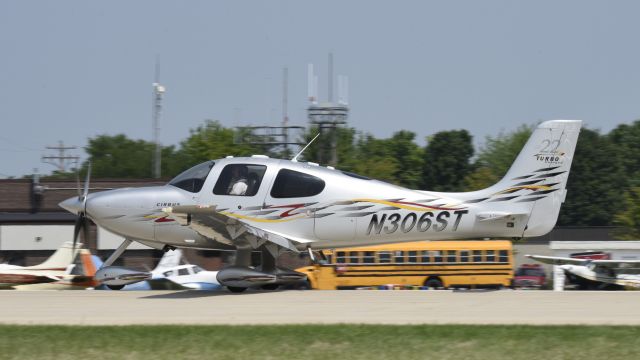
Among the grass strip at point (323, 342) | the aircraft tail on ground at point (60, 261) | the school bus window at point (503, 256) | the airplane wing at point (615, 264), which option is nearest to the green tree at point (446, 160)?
the school bus window at point (503, 256)

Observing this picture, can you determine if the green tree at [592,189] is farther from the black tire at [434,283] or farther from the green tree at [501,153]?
the black tire at [434,283]

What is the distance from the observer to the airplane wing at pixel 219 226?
13817 millimetres

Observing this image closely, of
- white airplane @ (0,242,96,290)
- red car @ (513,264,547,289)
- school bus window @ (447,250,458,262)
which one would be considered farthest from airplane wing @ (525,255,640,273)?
white airplane @ (0,242,96,290)

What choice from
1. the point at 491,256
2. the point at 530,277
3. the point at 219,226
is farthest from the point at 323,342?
the point at 530,277

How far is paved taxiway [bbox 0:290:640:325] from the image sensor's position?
39.5 feet

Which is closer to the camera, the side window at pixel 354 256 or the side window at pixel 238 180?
the side window at pixel 238 180

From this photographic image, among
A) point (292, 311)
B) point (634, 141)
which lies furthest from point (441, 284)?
point (634, 141)

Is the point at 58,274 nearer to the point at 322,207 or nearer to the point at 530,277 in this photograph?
the point at 322,207

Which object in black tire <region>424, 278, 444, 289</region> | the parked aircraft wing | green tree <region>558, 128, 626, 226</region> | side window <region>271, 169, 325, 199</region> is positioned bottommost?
black tire <region>424, 278, 444, 289</region>

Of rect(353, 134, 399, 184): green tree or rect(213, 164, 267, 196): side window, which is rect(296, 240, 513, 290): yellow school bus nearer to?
rect(213, 164, 267, 196): side window

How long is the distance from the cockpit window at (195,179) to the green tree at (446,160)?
71.9m

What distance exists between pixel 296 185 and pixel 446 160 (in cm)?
7355

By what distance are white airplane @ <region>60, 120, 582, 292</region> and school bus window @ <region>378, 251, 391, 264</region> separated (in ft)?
40.7

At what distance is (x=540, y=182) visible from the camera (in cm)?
1503
